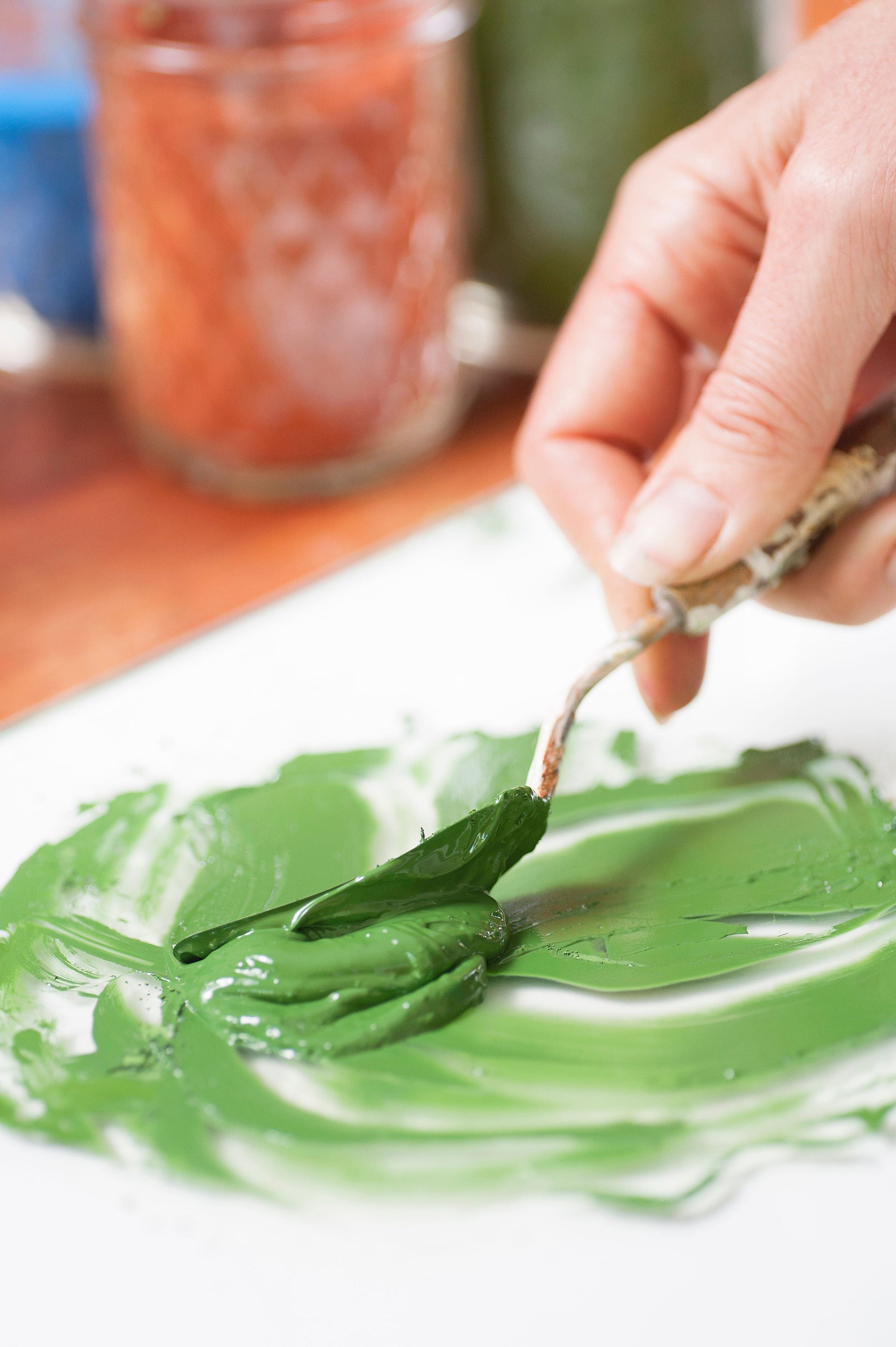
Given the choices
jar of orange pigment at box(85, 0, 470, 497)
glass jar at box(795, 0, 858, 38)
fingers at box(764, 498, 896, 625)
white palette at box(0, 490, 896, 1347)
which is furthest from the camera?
glass jar at box(795, 0, 858, 38)

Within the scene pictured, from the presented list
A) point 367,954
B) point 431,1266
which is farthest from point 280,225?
point 431,1266

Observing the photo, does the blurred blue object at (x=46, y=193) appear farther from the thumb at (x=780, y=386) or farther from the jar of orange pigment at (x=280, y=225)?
the thumb at (x=780, y=386)

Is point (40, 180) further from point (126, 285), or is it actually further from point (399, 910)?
point (399, 910)

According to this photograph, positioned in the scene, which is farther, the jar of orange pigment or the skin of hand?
the jar of orange pigment

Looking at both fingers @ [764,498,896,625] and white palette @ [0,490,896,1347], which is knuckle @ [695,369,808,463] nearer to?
fingers @ [764,498,896,625]

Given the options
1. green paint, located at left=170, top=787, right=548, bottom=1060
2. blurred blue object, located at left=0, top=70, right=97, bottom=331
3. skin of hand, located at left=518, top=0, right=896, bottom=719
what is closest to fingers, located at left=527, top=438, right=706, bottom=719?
skin of hand, located at left=518, top=0, right=896, bottom=719

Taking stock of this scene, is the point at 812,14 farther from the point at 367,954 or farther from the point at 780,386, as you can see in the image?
the point at 367,954

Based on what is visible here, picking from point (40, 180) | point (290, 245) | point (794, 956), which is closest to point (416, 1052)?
point (794, 956)
